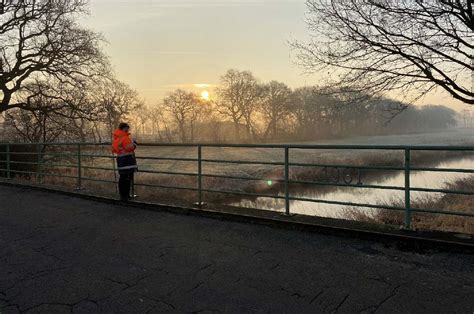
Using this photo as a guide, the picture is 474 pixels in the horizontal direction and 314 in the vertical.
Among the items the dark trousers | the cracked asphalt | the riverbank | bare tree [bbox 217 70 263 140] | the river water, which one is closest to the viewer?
the cracked asphalt

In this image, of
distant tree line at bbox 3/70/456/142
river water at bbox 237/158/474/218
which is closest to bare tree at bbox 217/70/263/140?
distant tree line at bbox 3/70/456/142

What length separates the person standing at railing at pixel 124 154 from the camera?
7.55 m

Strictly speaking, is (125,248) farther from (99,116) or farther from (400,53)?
(99,116)

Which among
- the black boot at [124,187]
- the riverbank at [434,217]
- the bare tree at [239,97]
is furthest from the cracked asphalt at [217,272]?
the bare tree at [239,97]

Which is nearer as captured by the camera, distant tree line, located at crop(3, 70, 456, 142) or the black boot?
the black boot

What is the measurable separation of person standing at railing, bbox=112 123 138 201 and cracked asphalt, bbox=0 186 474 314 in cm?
197

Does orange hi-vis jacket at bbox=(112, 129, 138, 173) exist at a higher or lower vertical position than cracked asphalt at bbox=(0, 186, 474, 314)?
higher

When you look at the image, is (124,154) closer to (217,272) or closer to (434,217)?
(217,272)

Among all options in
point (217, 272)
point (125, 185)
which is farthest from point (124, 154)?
point (217, 272)

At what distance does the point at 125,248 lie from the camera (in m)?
4.87

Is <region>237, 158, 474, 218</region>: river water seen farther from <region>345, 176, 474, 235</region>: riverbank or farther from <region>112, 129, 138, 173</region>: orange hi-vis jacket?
<region>112, 129, 138, 173</region>: orange hi-vis jacket

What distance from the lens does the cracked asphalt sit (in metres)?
3.28

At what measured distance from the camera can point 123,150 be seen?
758cm

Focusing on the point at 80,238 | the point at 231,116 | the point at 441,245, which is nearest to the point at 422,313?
the point at 441,245
